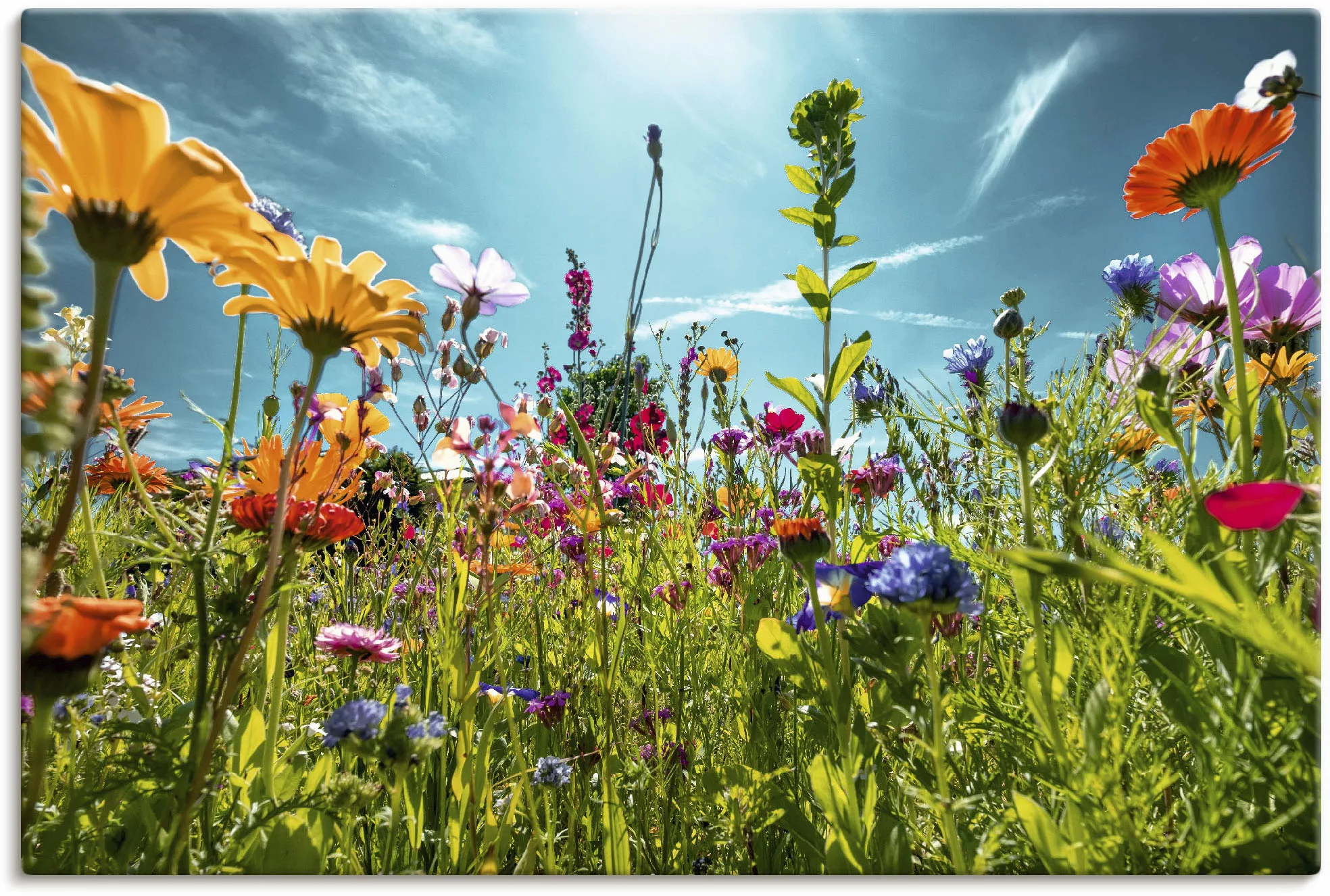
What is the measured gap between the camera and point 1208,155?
22.4 inches

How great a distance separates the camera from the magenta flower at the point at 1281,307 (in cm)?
64

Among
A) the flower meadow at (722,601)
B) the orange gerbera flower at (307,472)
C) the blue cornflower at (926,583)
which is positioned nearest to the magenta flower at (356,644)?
the flower meadow at (722,601)

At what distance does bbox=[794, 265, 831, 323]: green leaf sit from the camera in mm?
647

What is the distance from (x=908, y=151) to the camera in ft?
2.81

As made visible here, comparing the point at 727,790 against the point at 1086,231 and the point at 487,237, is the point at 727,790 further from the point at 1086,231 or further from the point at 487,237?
the point at 1086,231

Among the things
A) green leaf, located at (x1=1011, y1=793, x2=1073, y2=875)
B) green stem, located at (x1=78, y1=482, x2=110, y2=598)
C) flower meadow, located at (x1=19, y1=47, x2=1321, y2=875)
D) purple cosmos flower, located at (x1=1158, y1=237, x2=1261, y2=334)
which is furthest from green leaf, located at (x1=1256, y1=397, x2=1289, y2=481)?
green stem, located at (x1=78, y1=482, x2=110, y2=598)

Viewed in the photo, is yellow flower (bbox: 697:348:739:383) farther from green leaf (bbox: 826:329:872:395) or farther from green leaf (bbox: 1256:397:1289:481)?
green leaf (bbox: 1256:397:1289:481)

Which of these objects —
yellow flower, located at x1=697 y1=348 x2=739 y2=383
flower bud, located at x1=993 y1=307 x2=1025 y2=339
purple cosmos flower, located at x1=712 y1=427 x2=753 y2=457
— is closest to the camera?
flower bud, located at x1=993 y1=307 x2=1025 y2=339

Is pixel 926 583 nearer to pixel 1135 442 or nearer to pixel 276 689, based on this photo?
pixel 1135 442

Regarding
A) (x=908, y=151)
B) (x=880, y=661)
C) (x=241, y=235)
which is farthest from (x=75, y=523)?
(x=908, y=151)

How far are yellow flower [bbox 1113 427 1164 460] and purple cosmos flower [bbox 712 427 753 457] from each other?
54 cm

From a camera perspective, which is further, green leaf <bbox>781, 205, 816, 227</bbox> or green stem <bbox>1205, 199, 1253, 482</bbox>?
green leaf <bbox>781, 205, 816, 227</bbox>

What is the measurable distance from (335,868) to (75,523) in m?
0.78

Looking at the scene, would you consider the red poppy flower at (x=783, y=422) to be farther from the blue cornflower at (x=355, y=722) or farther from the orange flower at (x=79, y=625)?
the orange flower at (x=79, y=625)
